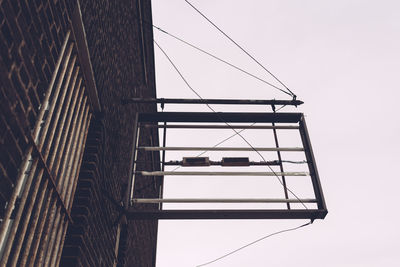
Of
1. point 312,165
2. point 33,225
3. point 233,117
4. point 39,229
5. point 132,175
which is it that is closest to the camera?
point 33,225

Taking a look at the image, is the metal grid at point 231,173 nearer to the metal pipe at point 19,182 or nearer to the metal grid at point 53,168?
the metal grid at point 53,168

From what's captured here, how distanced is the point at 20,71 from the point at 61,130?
845 mm

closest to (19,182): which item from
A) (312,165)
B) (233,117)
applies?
(233,117)

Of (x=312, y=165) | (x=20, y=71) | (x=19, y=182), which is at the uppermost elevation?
(x=312, y=165)

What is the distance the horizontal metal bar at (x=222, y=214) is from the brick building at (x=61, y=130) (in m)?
0.51

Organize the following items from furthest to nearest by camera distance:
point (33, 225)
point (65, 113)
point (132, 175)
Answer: point (132, 175) < point (65, 113) < point (33, 225)

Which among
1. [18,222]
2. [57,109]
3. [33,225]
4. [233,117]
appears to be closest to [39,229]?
[33,225]

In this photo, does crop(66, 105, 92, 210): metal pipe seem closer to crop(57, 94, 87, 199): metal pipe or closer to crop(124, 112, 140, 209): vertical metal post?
crop(57, 94, 87, 199): metal pipe

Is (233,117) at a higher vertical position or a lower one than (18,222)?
higher

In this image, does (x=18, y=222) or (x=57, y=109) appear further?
(x=57, y=109)

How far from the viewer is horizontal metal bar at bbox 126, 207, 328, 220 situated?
153 inches

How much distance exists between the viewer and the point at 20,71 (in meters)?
2.20

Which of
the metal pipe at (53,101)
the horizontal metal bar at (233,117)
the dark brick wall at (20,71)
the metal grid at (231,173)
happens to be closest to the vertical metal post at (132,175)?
the metal grid at (231,173)

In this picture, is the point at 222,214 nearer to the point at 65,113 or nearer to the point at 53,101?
the point at 65,113
